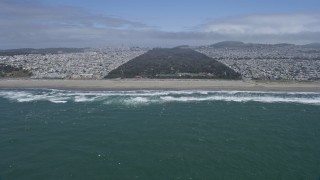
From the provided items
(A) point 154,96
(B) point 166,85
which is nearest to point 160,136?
(A) point 154,96

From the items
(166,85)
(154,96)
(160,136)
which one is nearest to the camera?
(160,136)

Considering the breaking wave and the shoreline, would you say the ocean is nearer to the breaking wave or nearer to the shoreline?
the breaking wave

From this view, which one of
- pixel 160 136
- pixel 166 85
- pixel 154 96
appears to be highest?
pixel 166 85

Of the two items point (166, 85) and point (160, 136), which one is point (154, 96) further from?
point (160, 136)

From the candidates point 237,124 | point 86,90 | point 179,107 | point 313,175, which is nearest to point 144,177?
point 313,175

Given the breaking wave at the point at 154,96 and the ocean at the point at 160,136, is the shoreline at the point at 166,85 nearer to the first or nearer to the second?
the breaking wave at the point at 154,96

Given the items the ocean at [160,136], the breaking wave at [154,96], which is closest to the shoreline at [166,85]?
the breaking wave at [154,96]
